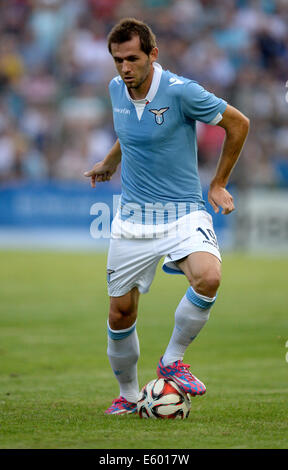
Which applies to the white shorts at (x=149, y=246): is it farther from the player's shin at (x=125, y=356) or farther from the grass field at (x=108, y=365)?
the grass field at (x=108, y=365)

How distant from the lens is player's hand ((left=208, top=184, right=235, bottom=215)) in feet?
18.1

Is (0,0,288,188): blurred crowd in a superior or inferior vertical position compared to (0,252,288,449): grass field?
superior

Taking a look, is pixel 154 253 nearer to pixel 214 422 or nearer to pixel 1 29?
pixel 214 422

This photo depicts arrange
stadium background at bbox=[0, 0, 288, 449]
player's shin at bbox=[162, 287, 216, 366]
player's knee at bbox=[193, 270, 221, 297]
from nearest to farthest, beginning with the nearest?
player's knee at bbox=[193, 270, 221, 297]
player's shin at bbox=[162, 287, 216, 366]
stadium background at bbox=[0, 0, 288, 449]

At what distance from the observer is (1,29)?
77.0ft

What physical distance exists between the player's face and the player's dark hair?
25 mm

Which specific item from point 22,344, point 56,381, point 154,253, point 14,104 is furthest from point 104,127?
point 154,253

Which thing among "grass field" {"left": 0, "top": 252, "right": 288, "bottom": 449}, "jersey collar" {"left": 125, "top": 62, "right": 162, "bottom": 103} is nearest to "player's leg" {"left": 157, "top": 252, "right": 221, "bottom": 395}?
"grass field" {"left": 0, "top": 252, "right": 288, "bottom": 449}

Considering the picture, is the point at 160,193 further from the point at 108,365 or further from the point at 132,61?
the point at 108,365

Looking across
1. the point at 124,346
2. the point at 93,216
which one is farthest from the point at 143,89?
the point at 93,216

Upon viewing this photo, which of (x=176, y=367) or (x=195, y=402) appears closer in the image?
(x=176, y=367)

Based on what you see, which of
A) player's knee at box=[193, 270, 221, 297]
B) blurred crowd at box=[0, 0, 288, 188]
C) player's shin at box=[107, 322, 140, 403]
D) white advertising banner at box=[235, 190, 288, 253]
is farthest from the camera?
blurred crowd at box=[0, 0, 288, 188]

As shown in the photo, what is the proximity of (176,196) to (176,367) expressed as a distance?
3.59 feet

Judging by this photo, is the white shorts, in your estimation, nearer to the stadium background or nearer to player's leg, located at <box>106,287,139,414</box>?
player's leg, located at <box>106,287,139,414</box>
